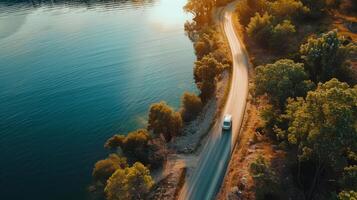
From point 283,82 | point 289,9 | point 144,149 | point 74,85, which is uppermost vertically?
point 289,9

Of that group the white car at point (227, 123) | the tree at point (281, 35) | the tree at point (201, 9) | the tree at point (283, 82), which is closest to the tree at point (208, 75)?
the white car at point (227, 123)

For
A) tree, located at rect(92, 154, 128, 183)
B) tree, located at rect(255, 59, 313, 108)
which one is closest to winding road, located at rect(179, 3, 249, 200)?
A: tree, located at rect(255, 59, 313, 108)

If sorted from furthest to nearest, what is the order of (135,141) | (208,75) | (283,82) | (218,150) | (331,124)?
1. (208,75)
2. (135,141)
3. (218,150)
4. (283,82)
5. (331,124)

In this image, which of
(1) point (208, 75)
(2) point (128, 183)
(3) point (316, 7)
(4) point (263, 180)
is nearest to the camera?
(4) point (263, 180)

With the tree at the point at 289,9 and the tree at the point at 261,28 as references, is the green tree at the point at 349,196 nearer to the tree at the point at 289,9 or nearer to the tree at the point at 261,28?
the tree at the point at 261,28

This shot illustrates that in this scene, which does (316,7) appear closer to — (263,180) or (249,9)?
(249,9)

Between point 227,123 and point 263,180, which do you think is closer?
point 263,180

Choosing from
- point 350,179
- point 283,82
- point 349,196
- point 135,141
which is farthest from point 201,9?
point 349,196

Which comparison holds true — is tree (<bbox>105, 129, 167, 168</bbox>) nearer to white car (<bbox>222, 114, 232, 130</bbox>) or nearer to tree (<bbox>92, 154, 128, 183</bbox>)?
tree (<bbox>92, 154, 128, 183</bbox>)
